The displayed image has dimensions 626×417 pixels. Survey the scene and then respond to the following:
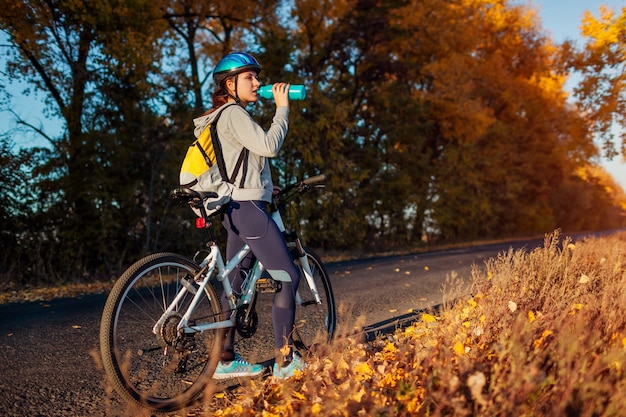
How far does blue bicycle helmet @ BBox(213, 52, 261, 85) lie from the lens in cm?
310

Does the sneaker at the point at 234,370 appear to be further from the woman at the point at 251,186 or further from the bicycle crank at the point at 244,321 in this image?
the bicycle crank at the point at 244,321

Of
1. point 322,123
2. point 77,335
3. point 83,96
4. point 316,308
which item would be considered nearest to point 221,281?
point 316,308

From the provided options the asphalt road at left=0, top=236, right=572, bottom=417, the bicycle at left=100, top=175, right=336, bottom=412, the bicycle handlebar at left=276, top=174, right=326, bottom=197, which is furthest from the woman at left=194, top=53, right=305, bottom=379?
the asphalt road at left=0, top=236, right=572, bottom=417

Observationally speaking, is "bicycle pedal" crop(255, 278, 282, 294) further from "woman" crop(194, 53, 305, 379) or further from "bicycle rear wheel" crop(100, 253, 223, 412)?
"bicycle rear wheel" crop(100, 253, 223, 412)

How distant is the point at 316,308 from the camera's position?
3.98 metres

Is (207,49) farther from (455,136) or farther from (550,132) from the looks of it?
(550,132)

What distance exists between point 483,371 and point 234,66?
230 centimetres

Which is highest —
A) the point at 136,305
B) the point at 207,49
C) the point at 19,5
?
the point at 207,49

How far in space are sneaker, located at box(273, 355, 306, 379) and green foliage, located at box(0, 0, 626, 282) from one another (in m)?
8.58

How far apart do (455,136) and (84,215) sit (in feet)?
53.4

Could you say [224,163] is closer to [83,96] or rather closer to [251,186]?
[251,186]

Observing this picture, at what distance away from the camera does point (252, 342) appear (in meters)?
4.28

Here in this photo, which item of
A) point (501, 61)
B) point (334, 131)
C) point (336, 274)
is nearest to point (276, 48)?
point (334, 131)

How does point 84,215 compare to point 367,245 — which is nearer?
point 84,215
